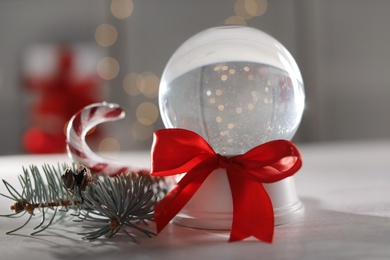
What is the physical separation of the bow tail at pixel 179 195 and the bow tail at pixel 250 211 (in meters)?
0.03

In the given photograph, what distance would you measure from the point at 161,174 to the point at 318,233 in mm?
174

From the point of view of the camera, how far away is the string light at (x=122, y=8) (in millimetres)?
2193

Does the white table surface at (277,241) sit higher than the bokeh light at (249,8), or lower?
lower

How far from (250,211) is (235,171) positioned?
0.16 ft

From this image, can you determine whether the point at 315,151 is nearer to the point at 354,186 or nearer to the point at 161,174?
the point at 354,186

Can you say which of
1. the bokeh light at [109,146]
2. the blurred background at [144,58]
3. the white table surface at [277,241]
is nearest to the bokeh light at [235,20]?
the blurred background at [144,58]

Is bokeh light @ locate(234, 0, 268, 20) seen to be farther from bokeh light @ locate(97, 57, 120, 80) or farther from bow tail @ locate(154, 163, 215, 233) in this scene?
bow tail @ locate(154, 163, 215, 233)

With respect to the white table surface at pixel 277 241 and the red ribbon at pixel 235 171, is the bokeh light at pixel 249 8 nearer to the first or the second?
the white table surface at pixel 277 241

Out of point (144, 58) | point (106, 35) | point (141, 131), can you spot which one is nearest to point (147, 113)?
point (141, 131)

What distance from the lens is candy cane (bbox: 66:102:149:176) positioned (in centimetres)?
65

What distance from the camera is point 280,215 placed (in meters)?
0.60

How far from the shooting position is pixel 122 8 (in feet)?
7.22

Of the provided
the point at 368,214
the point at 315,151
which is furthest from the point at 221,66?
the point at 315,151

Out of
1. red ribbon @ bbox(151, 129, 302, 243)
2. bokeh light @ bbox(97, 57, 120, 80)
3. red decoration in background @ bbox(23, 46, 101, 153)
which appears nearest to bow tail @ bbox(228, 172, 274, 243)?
red ribbon @ bbox(151, 129, 302, 243)
